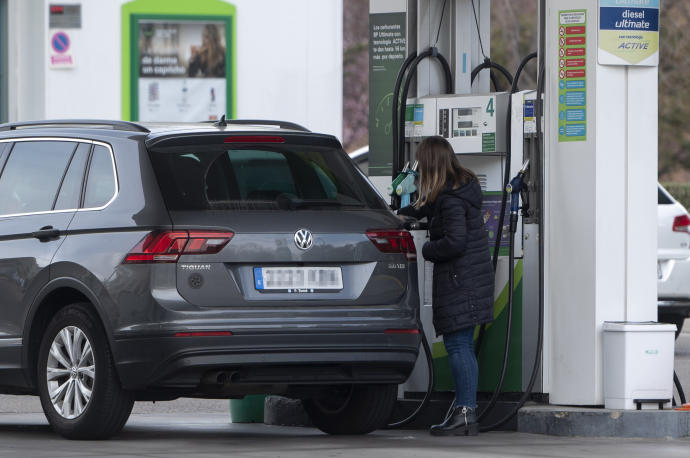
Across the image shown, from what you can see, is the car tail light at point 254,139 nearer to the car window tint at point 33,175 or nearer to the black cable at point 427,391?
the car window tint at point 33,175

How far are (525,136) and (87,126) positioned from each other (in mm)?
2489

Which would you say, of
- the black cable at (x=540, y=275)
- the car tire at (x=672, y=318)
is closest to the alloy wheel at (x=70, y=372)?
the black cable at (x=540, y=275)

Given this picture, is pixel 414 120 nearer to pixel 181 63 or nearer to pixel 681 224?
pixel 681 224

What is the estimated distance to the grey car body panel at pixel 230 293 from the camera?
809cm

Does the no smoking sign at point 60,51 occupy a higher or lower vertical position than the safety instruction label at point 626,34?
higher

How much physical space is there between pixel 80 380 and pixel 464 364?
6.88 ft

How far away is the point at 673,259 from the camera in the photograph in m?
15.3

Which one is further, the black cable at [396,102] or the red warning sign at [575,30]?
the black cable at [396,102]

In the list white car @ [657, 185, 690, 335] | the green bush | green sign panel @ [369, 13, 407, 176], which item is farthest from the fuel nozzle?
the green bush

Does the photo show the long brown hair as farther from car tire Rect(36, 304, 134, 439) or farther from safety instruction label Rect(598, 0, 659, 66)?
car tire Rect(36, 304, 134, 439)

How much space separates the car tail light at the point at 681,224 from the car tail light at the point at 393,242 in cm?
712

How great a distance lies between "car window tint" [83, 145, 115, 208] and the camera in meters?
8.59

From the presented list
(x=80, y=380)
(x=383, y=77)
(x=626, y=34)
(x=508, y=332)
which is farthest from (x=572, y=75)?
(x=80, y=380)

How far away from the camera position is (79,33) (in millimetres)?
19453
